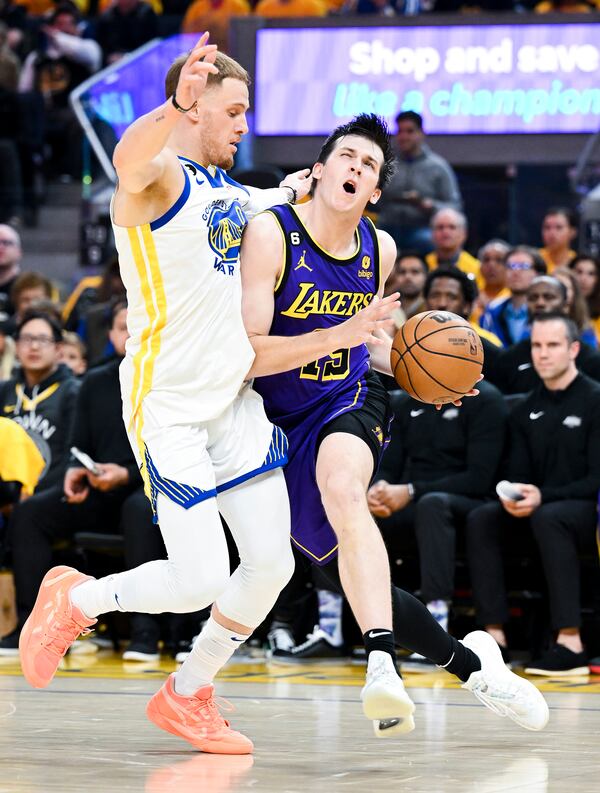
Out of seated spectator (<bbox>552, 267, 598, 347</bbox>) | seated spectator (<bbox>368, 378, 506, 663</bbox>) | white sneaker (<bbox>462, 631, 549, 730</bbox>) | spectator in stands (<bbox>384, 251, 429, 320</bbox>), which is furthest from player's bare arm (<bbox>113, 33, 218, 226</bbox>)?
spectator in stands (<bbox>384, 251, 429, 320</bbox>)

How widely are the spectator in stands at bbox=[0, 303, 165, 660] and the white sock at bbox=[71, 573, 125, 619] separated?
3.18 m

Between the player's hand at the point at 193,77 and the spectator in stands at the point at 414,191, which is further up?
the spectator in stands at the point at 414,191

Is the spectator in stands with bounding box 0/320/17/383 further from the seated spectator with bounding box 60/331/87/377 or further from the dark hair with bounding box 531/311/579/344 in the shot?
the dark hair with bounding box 531/311/579/344

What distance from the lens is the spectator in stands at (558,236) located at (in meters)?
11.3

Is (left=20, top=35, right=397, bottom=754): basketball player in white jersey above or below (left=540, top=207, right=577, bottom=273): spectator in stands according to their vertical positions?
below

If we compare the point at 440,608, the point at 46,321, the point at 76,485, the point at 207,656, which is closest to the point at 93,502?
the point at 76,485

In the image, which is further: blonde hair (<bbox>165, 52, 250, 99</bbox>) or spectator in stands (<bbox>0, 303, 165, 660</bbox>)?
spectator in stands (<bbox>0, 303, 165, 660</bbox>)

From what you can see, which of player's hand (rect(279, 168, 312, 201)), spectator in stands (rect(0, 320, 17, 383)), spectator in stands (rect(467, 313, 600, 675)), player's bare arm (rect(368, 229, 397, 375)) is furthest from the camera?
spectator in stands (rect(0, 320, 17, 383))

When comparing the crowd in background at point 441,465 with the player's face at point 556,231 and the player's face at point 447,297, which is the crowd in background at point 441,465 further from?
the player's face at point 556,231

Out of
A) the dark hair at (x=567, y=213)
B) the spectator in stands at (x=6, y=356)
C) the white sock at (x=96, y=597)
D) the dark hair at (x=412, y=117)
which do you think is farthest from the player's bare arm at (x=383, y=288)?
the dark hair at (x=412, y=117)

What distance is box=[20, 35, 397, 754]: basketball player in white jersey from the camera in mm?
4680

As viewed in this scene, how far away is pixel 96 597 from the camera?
496cm

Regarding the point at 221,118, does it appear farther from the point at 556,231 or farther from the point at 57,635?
the point at 556,231

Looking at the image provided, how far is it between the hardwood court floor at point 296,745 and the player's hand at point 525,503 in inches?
42.8
